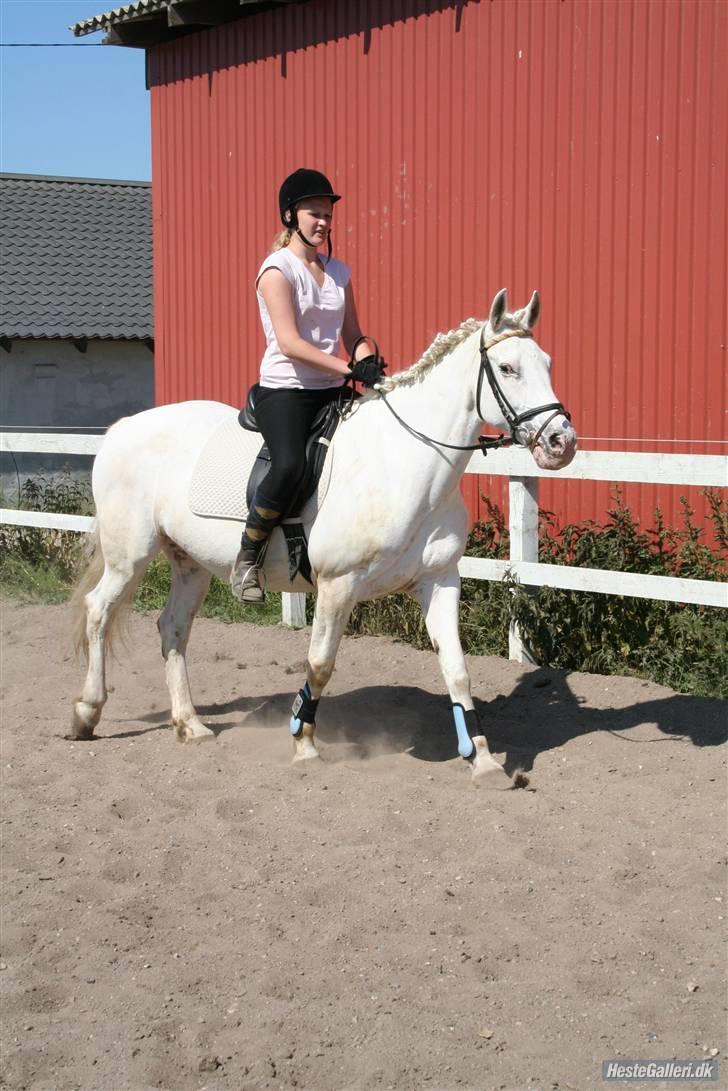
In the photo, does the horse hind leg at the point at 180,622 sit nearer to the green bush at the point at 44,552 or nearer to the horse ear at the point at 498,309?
the horse ear at the point at 498,309

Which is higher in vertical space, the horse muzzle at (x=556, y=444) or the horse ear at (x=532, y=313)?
the horse ear at (x=532, y=313)

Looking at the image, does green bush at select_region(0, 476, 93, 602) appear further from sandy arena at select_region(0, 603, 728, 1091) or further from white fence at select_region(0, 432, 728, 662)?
white fence at select_region(0, 432, 728, 662)

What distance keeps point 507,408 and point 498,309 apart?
0.42m

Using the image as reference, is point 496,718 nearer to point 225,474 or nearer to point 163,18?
point 225,474

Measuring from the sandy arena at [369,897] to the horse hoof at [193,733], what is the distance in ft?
0.24

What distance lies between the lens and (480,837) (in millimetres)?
4832

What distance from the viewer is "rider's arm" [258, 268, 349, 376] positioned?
214 inches

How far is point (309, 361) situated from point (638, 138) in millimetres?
4133

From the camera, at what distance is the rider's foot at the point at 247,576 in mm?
5828

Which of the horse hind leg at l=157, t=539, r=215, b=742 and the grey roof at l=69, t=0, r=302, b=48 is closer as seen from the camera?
the horse hind leg at l=157, t=539, r=215, b=742

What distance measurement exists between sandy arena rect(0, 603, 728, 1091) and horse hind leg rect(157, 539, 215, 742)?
0.21 m

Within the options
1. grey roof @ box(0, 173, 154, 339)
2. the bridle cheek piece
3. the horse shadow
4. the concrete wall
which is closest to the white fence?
the horse shadow

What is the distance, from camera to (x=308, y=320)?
18.7 ft

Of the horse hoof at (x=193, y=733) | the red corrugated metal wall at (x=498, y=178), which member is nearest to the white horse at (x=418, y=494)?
the horse hoof at (x=193, y=733)
